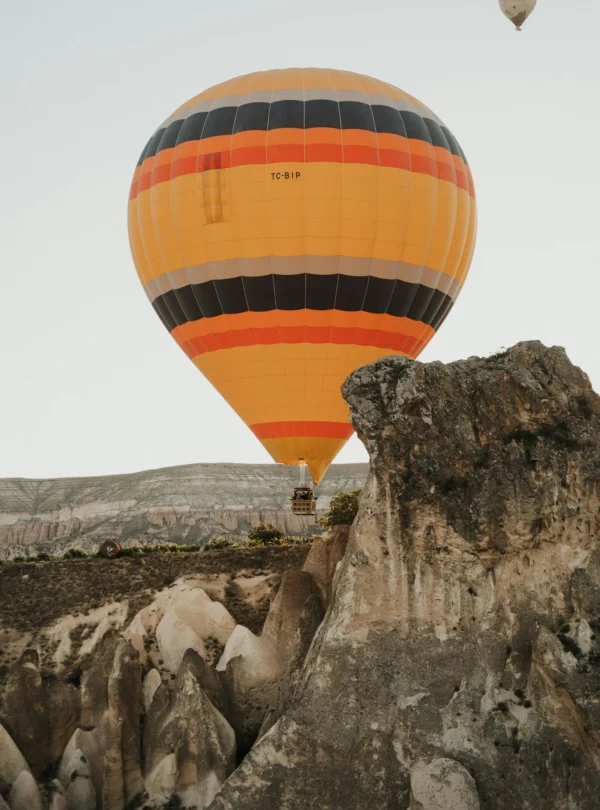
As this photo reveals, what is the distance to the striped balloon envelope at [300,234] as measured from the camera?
140 ft

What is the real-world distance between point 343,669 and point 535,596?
16.4 ft

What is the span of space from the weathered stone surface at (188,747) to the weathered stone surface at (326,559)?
4.88m

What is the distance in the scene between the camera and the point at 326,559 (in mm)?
37812

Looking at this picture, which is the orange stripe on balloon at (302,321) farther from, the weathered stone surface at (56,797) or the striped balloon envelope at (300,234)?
the weathered stone surface at (56,797)

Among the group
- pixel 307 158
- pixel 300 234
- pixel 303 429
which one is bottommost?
pixel 303 429

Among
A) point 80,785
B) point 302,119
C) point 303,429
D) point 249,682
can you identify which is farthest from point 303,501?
point 80,785

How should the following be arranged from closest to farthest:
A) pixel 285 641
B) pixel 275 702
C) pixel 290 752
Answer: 1. pixel 290 752
2. pixel 275 702
3. pixel 285 641


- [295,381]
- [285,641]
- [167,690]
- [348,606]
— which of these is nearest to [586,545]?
[348,606]

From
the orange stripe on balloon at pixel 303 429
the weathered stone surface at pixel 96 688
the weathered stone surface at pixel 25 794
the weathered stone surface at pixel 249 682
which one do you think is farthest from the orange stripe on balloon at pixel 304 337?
the weathered stone surface at pixel 25 794

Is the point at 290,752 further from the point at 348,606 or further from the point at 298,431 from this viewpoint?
the point at 298,431

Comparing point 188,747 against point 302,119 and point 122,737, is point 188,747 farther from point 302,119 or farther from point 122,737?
point 302,119

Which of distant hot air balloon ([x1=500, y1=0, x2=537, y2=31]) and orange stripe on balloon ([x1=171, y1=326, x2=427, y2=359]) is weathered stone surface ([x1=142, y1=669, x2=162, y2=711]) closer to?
orange stripe on balloon ([x1=171, y1=326, x2=427, y2=359])

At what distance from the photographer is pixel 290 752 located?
29.4 metres

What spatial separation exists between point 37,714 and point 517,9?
29.5 meters
